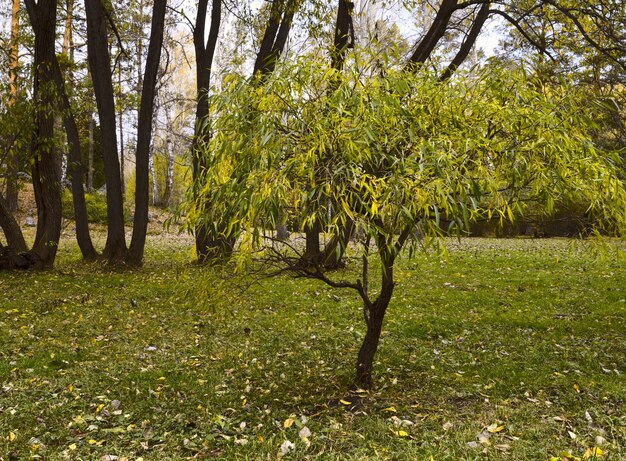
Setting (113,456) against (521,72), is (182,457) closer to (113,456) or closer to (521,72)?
(113,456)

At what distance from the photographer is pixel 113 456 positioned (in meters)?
3.54

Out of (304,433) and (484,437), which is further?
(304,433)

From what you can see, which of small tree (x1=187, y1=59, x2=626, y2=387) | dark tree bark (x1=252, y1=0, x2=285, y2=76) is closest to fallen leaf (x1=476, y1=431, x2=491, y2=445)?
small tree (x1=187, y1=59, x2=626, y2=387)

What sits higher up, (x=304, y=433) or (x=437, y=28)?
(x=437, y=28)

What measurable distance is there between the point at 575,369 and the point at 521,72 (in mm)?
3063

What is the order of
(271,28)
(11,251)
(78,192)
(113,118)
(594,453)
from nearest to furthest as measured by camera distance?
(594,453)
(11,251)
(271,28)
(113,118)
(78,192)

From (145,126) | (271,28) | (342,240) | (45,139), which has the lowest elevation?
(342,240)

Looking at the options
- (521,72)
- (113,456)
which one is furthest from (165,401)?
(521,72)

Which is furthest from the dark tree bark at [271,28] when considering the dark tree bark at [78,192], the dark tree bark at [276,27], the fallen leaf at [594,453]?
the fallen leaf at [594,453]

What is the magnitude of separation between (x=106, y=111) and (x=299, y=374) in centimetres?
761

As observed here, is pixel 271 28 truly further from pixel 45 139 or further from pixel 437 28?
pixel 45 139

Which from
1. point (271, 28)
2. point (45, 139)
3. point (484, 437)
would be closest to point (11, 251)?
point (45, 139)

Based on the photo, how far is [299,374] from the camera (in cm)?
522

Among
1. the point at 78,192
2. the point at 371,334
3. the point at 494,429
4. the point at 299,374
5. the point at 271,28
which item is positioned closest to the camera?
the point at 494,429
